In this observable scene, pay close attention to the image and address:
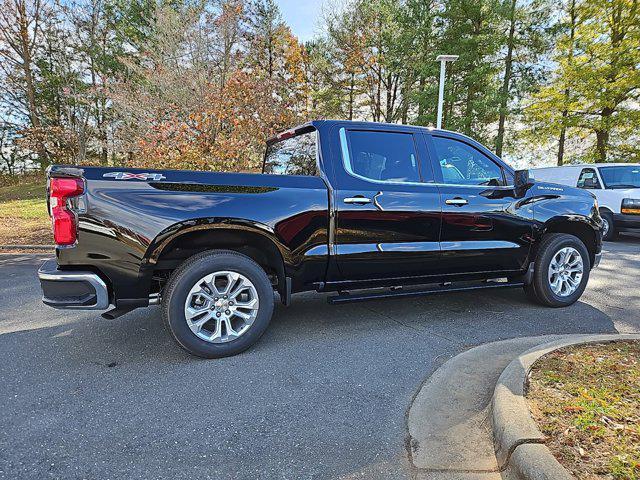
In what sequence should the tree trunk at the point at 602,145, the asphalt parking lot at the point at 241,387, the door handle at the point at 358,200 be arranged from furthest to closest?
the tree trunk at the point at 602,145, the door handle at the point at 358,200, the asphalt parking lot at the point at 241,387

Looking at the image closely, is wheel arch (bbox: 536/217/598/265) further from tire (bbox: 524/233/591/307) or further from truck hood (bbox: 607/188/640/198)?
truck hood (bbox: 607/188/640/198)

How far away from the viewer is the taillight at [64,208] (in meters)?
2.77

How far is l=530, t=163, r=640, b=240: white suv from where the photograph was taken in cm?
984

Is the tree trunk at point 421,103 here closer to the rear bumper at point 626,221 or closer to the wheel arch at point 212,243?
the rear bumper at point 626,221

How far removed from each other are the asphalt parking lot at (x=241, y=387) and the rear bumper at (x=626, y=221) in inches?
253

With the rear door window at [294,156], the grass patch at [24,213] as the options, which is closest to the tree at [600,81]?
the rear door window at [294,156]

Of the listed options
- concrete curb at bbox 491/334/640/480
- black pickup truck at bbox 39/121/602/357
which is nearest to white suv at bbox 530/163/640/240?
black pickup truck at bbox 39/121/602/357

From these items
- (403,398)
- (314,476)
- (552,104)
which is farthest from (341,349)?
(552,104)

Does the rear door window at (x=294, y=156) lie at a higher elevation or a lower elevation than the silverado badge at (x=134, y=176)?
higher

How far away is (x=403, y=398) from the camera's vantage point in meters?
2.66

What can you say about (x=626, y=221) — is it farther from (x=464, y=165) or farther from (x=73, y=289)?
(x=73, y=289)

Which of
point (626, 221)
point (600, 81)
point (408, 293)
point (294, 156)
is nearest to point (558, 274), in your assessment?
point (408, 293)

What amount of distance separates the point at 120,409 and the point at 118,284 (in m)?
0.91

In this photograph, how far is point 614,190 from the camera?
1016cm
